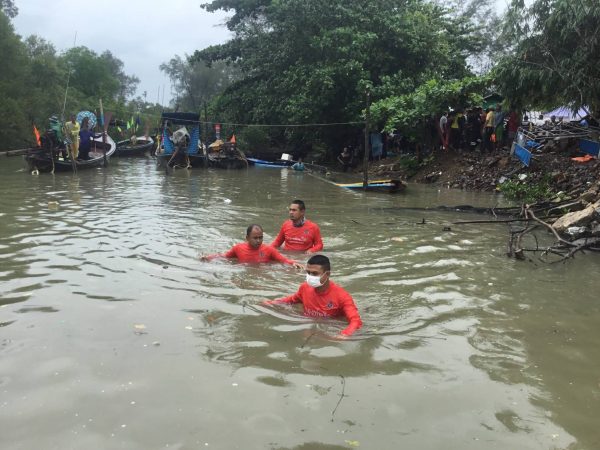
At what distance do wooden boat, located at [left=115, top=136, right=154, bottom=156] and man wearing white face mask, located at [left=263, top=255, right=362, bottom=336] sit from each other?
107 feet

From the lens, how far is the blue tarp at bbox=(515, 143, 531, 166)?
641 inches

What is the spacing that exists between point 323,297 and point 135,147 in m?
33.4

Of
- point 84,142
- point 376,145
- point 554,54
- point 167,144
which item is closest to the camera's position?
point 554,54

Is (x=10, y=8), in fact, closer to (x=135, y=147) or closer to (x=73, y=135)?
(x=135, y=147)

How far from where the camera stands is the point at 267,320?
17.0 feet

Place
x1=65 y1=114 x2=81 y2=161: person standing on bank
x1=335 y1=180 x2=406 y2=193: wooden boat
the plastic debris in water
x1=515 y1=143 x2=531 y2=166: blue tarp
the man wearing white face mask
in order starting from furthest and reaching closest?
1. x1=65 y1=114 x2=81 y2=161: person standing on bank
2. x1=335 y1=180 x2=406 y2=193: wooden boat
3. x1=515 y1=143 x2=531 y2=166: blue tarp
4. the plastic debris in water
5. the man wearing white face mask

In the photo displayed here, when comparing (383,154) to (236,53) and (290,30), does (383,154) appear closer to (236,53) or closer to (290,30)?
(290,30)

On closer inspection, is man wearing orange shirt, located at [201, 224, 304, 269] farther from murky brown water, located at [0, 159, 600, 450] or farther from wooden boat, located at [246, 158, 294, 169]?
wooden boat, located at [246, 158, 294, 169]

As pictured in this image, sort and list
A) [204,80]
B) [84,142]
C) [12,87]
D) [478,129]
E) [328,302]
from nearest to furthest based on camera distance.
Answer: [328,302] → [478,129] → [84,142] → [12,87] → [204,80]

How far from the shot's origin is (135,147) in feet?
118

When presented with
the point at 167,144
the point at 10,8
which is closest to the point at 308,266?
the point at 167,144

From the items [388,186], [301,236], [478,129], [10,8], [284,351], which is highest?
[10,8]

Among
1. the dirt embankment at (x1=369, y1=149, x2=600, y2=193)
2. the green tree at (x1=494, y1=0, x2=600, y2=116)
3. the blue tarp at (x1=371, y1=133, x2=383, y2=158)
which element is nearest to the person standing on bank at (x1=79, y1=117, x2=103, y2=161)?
the dirt embankment at (x1=369, y1=149, x2=600, y2=193)

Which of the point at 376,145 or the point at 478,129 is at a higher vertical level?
the point at 478,129
